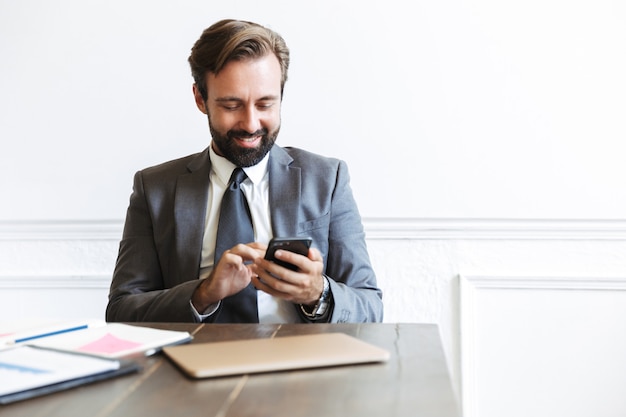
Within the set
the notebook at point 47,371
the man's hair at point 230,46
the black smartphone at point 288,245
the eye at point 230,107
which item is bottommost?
the notebook at point 47,371

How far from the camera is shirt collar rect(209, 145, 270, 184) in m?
2.14

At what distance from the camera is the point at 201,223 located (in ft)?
6.88

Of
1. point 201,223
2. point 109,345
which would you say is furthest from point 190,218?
point 109,345

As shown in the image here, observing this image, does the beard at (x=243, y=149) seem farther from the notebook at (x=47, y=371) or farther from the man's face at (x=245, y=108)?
the notebook at (x=47, y=371)

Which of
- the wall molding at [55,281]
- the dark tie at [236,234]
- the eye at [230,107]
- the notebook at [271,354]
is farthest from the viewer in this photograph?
the wall molding at [55,281]

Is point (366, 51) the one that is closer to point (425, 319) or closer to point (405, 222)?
point (405, 222)

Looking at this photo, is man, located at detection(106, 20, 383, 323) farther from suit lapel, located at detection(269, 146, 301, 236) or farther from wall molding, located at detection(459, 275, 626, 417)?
wall molding, located at detection(459, 275, 626, 417)

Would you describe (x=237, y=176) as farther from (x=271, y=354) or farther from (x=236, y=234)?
(x=271, y=354)

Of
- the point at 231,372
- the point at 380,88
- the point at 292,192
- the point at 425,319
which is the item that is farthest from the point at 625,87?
the point at 231,372

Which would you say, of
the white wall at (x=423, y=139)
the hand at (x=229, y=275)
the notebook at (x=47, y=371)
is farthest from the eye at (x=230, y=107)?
the notebook at (x=47, y=371)

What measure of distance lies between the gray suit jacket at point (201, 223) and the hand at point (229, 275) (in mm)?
157

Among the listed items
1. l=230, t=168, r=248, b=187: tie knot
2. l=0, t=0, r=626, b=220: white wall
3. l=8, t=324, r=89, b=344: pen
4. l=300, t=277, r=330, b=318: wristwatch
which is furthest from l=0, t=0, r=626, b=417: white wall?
l=8, t=324, r=89, b=344: pen

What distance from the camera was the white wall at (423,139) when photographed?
8.53 ft

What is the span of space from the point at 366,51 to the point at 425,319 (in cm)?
91
